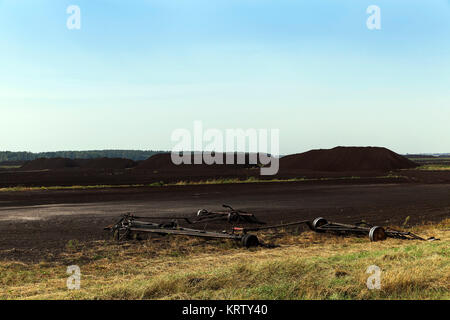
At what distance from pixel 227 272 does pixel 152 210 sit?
649 inches

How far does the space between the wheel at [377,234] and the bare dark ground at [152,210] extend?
4.94 m

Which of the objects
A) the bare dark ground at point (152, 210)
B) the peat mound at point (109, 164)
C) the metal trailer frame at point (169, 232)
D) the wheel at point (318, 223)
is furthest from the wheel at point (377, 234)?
the peat mound at point (109, 164)

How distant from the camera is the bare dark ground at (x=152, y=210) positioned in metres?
15.4

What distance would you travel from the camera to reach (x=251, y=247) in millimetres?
13180

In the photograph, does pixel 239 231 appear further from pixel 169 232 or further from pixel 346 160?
pixel 346 160

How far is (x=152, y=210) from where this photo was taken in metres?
24.0

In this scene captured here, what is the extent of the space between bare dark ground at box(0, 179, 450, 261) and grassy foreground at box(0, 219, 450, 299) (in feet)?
6.13

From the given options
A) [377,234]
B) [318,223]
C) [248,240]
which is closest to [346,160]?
[318,223]

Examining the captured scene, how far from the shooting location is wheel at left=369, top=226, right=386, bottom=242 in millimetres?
13875

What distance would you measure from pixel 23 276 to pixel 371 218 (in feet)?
52.2

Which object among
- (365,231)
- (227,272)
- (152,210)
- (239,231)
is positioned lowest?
(152,210)

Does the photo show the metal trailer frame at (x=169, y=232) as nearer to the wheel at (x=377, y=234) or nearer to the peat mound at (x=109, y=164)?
the wheel at (x=377, y=234)

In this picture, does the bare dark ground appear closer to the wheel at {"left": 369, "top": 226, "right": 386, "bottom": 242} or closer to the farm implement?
the farm implement
